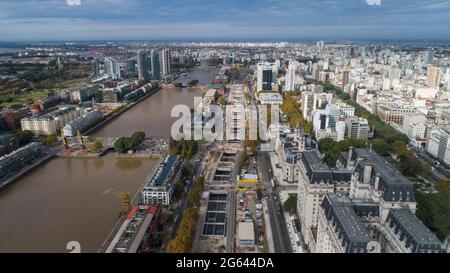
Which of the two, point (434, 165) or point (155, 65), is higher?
point (155, 65)

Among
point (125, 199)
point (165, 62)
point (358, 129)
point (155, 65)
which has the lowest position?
point (125, 199)

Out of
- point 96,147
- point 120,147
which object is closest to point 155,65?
point 96,147

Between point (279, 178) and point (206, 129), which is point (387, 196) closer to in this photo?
point (279, 178)

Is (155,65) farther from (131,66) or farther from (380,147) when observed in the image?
(380,147)

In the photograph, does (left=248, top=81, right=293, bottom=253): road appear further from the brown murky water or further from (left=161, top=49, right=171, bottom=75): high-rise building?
Answer: (left=161, top=49, right=171, bottom=75): high-rise building

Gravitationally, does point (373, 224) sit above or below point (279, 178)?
above
